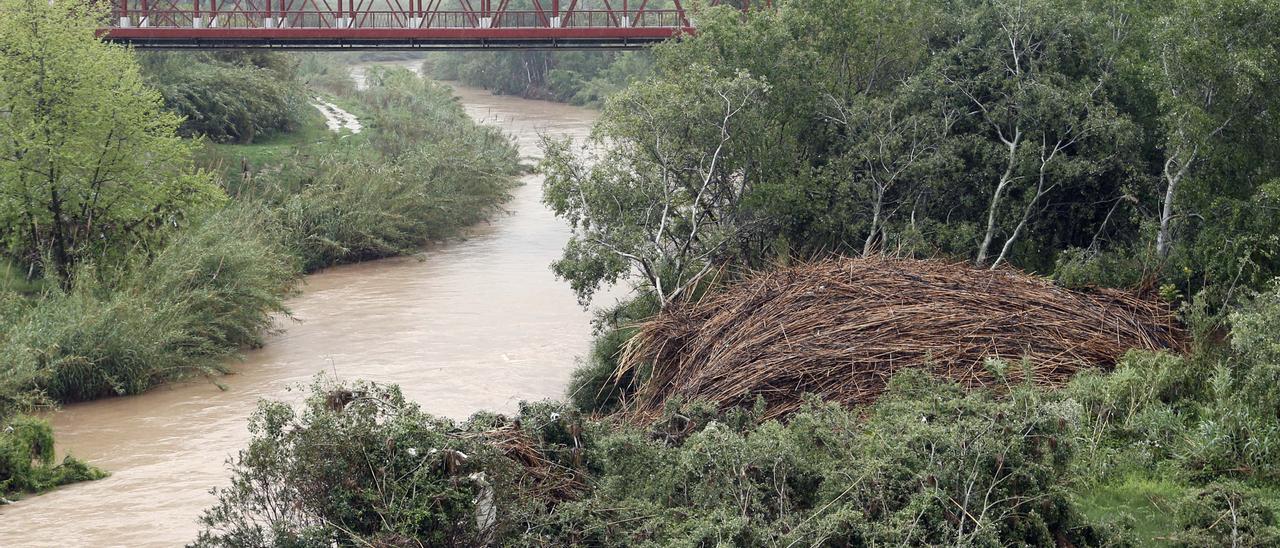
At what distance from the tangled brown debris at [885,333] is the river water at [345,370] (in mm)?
4798

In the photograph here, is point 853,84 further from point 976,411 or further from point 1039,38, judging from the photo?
point 976,411

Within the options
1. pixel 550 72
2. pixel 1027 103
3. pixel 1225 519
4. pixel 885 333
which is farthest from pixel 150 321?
pixel 550 72

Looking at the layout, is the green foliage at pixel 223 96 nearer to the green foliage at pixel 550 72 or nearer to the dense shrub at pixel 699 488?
the green foliage at pixel 550 72

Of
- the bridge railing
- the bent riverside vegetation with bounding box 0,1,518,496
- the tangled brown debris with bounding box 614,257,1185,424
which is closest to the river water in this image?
the bent riverside vegetation with bounding box 0,1,518,496

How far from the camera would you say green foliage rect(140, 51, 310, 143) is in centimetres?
3291

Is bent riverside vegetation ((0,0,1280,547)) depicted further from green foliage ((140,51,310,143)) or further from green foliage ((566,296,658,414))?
green foliage ((140,51,310,143))

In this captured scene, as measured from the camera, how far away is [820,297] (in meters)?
12.9

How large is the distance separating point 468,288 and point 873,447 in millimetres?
16947

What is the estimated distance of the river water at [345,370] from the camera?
13055 millimetres

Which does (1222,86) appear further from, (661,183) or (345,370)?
(345,370)

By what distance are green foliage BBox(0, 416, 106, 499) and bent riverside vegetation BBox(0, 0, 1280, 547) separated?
0.05 meters

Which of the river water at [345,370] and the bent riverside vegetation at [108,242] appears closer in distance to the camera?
the river water at [345,370]

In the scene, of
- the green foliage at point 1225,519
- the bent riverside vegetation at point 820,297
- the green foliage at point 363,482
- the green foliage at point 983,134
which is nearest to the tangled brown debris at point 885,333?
the bent riverside vegetation at point 820,297

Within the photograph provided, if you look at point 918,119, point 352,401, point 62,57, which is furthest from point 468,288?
point 352,401
